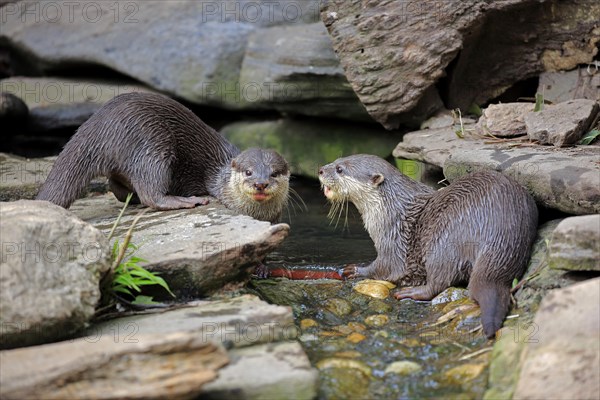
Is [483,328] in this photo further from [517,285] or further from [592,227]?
[592,227]

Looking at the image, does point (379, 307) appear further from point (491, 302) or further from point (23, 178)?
point (23, 178)

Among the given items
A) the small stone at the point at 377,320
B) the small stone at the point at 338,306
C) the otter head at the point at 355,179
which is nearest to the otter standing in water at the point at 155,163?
the otter head at the point at 355,179

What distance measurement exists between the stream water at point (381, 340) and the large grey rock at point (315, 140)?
1339 mm

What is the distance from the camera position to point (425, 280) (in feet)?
11.8

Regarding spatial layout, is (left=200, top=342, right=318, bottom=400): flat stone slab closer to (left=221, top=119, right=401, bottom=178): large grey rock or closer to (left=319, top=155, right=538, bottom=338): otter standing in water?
(left=319, top=155, right=538, bottom=338): otter standing in water

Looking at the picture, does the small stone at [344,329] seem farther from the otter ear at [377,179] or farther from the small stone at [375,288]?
the otter ear at [377,179]

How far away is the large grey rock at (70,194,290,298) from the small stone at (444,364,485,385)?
2.87ft

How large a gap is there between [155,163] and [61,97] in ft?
8.43

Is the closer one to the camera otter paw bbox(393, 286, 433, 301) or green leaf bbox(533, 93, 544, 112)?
otter paw bbox(393, 286, 433, 301)

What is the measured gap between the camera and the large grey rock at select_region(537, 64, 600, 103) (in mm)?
4414

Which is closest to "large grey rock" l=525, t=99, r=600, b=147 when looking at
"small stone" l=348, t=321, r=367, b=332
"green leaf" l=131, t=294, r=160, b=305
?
"small stone" l=348, t=321, r=367, b=332

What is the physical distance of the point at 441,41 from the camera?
14.6 ft

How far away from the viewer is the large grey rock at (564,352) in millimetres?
2277

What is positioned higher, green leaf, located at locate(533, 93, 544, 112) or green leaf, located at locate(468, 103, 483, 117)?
green leaf, located at locate(533, 93, 544, 112)
